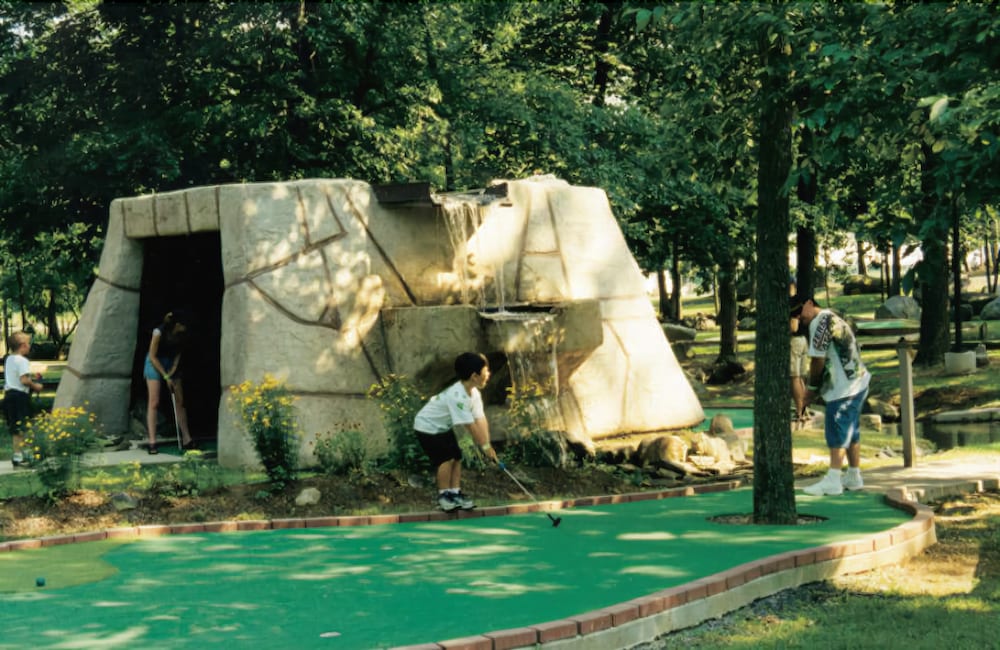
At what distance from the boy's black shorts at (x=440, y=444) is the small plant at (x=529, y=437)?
2606mm

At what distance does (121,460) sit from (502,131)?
13.4 meters

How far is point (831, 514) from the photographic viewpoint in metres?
10.3

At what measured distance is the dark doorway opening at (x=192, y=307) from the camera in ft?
52.7

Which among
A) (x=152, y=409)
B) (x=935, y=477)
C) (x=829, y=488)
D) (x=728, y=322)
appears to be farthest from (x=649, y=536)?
(x=728, y=322)

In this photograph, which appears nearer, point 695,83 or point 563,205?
point 695,83

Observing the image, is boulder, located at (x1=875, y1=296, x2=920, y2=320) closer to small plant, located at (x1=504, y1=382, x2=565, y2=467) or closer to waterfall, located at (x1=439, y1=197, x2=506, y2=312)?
waterfall, located at (x1=439, y1=197, x2=506, y2=312)

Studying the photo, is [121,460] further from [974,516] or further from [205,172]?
[205,172]

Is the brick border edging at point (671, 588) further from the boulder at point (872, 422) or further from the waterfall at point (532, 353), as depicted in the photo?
the boulder at point (872, 422)

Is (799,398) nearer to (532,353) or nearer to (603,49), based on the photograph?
(532,353)

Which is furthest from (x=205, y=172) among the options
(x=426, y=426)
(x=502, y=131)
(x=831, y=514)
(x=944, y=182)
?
(x=944, y=182)

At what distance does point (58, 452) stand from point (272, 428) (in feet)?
6.29

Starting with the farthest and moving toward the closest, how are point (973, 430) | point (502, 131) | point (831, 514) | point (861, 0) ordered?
1. point (502, 131)
2. point (973, 430)
3. point (831, 514)
4. point (861, 0)

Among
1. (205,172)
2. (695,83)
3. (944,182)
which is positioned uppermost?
(205,172)

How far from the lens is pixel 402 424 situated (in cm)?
1234
